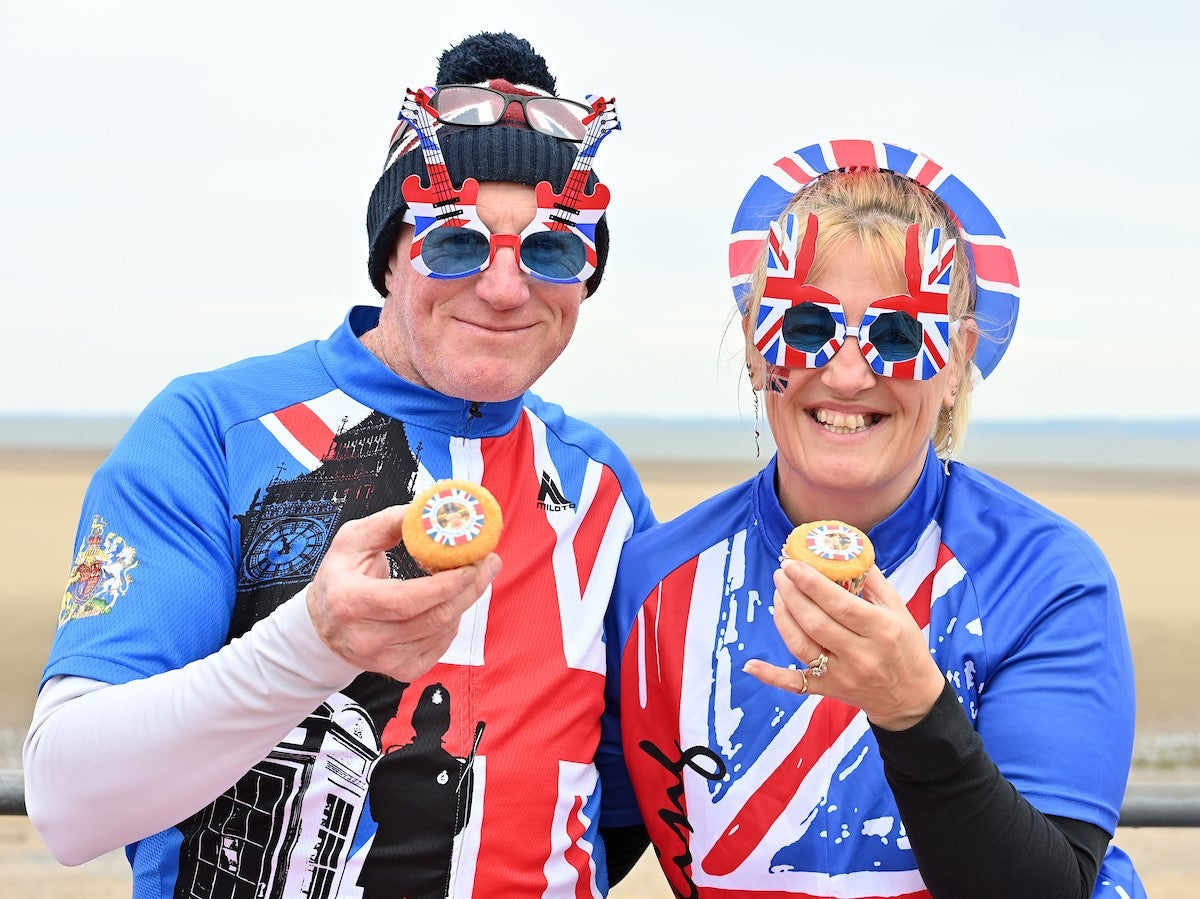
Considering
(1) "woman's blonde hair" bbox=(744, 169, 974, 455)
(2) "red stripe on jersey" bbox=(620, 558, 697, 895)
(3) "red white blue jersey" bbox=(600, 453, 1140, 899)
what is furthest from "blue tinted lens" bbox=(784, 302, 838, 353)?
(2) "red stripe on jersey" bbox=(620, 558, 697, 895)

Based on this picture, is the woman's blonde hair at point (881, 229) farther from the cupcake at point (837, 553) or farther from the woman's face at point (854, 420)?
the cupcake at point (837, 553)

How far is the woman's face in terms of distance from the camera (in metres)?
2.96

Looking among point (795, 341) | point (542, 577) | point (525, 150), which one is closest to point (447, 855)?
point (542, 577)

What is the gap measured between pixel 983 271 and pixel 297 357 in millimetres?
1683

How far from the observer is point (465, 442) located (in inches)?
131

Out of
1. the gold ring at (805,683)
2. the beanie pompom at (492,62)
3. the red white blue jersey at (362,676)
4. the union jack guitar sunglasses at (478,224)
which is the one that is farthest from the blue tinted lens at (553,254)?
the gold ring at (805,683)

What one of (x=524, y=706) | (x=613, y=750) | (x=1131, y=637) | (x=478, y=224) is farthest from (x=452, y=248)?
(x=1131, y=637)

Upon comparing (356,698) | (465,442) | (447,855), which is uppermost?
(465,442)

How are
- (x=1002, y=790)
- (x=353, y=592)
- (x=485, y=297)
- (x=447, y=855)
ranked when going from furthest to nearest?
(x=485, y=297), (x=447, y=855), (x=1002, y=790), (x=353, y=592)

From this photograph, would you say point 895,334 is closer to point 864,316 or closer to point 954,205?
point 864,316

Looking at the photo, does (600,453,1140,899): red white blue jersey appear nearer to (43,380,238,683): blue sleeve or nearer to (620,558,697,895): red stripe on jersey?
(620,558,697,895): red stripe on jersey

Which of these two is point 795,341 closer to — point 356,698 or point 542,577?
point 542,577

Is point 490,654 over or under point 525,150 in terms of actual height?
under

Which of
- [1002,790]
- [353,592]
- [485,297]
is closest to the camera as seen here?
[353,592]
